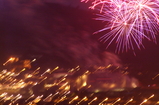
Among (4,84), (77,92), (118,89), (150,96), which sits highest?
(4,84)

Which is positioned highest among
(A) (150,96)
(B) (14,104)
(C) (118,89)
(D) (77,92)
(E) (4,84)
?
(E) (4,84)

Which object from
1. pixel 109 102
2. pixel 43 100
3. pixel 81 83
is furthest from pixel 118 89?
pixel 43 100

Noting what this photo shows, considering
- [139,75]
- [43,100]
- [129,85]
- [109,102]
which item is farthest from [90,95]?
[139,75]

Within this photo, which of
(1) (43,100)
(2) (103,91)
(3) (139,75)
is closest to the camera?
(1) (43,100)

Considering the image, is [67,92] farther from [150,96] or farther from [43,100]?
[150,96]

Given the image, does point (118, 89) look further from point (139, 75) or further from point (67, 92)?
point (139, 75)

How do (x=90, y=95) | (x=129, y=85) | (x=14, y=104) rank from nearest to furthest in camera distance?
1. (x=14, y=104)
2. (x=90, y=95)
3. (x=129, y=85)

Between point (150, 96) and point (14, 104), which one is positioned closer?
point (14, 104)

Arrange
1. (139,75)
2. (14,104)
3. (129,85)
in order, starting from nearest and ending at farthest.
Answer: (14,104)
(129,85)
(139,75)

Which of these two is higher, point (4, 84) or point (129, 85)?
point (4, 84)
